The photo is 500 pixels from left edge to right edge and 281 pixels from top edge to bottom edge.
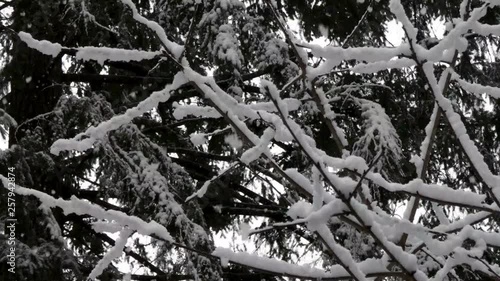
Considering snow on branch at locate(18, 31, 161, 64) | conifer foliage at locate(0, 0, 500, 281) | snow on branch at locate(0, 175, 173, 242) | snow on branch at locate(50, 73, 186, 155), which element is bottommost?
snow on branch at locate(0, 175, 173, 242)

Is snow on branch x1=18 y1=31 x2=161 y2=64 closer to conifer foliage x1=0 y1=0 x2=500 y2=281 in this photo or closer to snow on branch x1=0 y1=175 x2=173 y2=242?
snow on branch x1=0 y1=175 x2=173 y2=242

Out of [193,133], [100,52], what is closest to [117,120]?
[100,52]

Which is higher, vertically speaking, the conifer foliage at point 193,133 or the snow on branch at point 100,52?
the conifer foliage at point 193,133

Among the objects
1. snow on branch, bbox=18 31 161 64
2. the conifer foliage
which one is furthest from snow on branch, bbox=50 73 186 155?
the conifer foliage

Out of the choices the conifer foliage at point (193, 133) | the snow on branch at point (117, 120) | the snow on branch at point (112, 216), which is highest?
the conifer foliage at point (193, 133)

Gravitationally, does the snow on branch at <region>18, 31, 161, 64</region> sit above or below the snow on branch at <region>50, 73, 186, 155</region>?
above

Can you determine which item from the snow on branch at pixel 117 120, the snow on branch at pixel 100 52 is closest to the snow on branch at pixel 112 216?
the snow on branch at pixel 117 120

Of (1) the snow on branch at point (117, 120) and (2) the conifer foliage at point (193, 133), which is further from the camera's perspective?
(2) the conifer foliage at point (193, 133)

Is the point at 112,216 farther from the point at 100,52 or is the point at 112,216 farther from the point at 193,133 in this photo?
the point at 193,133

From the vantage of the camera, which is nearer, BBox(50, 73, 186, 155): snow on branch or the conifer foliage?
BBox(50, 73, 186, 155): snow on branch

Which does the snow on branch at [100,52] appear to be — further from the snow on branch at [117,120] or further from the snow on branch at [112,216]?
the snow on branch at [112,216]

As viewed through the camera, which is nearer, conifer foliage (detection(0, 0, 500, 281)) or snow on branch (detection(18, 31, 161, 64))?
snow on branch (detection(18, 31, 161, 64))

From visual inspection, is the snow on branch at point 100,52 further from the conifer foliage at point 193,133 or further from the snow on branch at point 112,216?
the conifer foliage at point 193,133

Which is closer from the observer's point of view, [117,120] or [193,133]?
[117,120]
